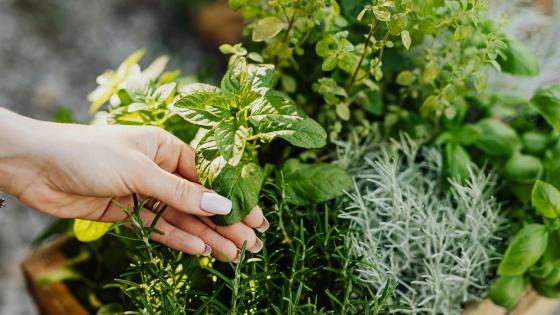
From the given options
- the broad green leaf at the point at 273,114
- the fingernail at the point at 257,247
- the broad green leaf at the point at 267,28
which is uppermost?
the broad green leaf at the point at 267,28

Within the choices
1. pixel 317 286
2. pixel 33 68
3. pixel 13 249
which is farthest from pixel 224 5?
pixel 317 286

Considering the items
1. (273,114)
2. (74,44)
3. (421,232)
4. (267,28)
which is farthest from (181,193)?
(74,44)

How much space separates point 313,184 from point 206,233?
16 cm

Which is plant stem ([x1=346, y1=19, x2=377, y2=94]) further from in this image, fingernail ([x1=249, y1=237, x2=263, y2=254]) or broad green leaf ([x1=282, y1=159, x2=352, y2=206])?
fingernail ([x1=249, y1=237, x2=263, y2=254])

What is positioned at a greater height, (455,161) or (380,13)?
(380,13)

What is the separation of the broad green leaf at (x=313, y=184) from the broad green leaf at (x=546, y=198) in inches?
10.4

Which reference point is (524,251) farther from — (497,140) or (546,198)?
(497,140)

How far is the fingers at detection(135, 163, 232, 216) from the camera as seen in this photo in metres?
0.70

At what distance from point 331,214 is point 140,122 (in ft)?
1.02

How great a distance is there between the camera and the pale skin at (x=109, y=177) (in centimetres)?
72

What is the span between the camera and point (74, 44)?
1954 millimetres

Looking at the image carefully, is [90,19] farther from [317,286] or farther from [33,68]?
[317,286]

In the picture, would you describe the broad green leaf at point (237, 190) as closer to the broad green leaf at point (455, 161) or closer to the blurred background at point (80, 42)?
the broad green leaf at point (455, 161)

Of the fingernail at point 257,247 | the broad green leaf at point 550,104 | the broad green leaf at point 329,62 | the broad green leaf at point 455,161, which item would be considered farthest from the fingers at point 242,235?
the broad green leaf at point 550,104
